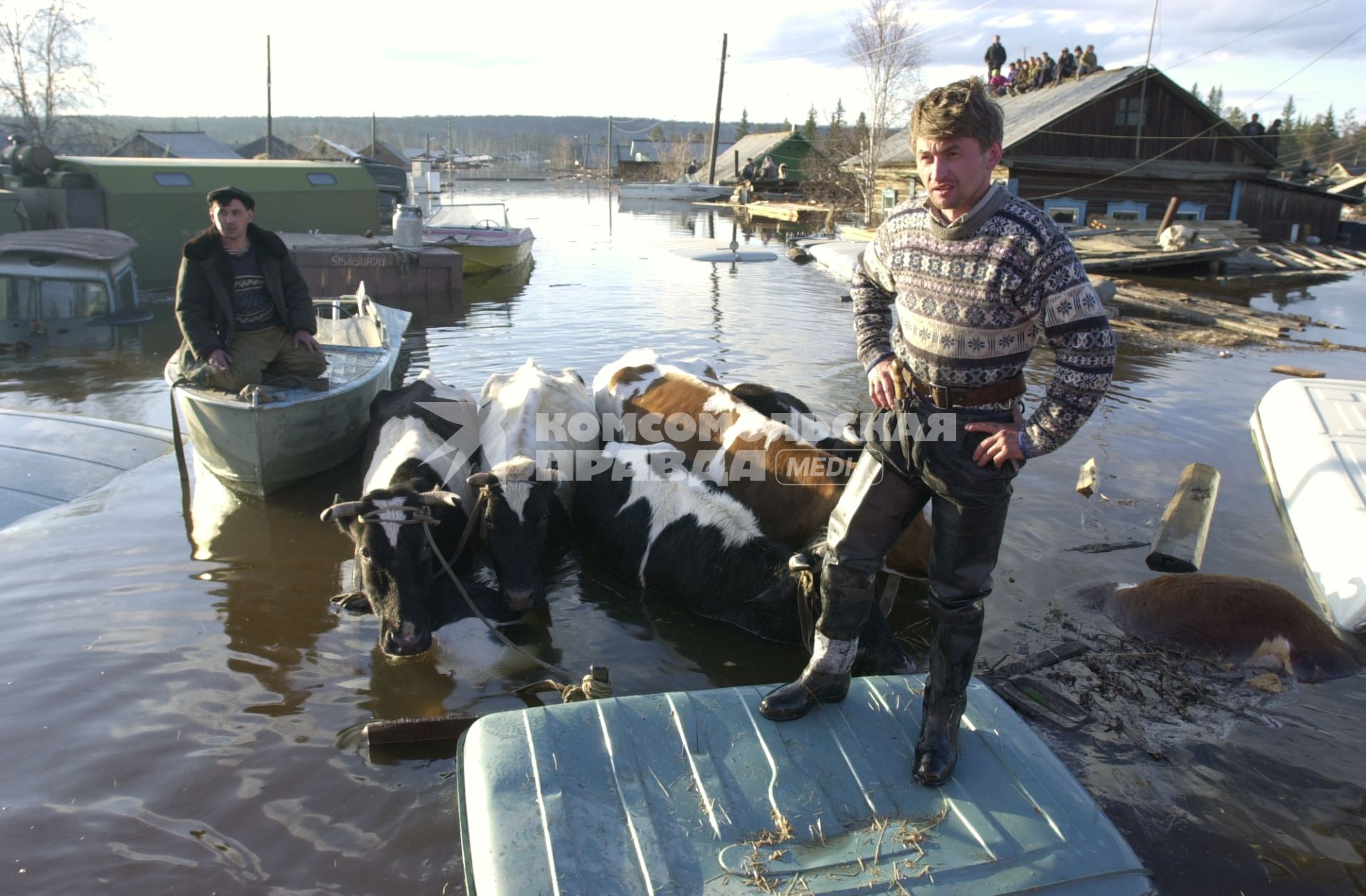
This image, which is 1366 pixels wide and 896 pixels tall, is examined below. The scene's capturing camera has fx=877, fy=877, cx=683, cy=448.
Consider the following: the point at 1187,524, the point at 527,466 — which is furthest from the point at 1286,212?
the point at 527,466

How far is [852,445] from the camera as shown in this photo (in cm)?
627

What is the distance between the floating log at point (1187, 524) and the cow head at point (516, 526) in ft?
13.8

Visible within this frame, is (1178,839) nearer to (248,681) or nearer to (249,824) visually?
(249,824)

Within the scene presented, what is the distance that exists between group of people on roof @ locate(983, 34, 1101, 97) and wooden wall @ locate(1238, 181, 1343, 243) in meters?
6.25

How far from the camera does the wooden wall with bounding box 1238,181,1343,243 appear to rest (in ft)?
83.2

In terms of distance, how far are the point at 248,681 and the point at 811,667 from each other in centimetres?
317

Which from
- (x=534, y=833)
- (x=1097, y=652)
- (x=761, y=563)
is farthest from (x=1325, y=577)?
(x=534, y=833)

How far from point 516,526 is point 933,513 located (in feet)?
10.5

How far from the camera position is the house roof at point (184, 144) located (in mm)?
38594

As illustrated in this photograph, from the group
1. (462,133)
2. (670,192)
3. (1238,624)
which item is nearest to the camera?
(1238,624)

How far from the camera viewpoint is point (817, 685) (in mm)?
3426

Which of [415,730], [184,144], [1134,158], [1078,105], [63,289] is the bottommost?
[415,730]

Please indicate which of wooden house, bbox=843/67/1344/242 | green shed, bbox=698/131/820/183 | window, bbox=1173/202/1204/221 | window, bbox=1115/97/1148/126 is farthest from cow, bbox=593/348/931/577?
green shed, bbox=698/131/820/183

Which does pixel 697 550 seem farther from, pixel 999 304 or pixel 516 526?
pixel 999 304
